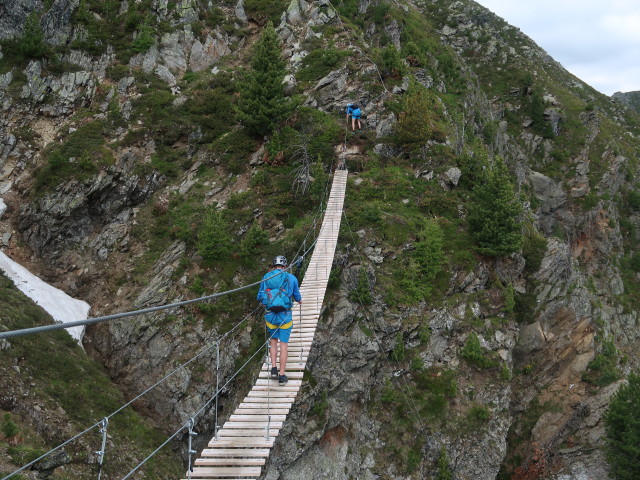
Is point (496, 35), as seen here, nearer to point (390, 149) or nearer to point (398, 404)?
point (390, 149)

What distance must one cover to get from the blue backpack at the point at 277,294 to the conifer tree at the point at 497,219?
417 inches

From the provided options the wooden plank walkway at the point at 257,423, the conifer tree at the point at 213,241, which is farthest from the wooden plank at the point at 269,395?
the conifer tree at the point at 213,241

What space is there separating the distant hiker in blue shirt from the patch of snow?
34.0 feet

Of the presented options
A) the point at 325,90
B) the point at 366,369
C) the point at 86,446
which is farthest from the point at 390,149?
the point at 86,446

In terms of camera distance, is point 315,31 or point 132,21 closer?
point 132,21

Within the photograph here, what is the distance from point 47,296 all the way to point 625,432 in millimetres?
21934

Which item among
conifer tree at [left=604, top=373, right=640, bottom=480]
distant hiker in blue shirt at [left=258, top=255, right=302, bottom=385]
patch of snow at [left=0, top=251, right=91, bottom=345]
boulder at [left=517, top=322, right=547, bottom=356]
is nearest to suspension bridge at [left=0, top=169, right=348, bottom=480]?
distant hiker in blue shirt at [left=258, top=255, right=302, bottom=385]

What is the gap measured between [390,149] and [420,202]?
3.99m

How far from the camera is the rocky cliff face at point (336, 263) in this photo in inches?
511

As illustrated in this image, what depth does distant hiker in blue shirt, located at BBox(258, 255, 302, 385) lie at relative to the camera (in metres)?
7.62

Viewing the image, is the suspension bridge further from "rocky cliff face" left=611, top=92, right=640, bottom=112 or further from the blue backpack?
"rocky cliff face" left=611, top=92, right=640, bottom=112

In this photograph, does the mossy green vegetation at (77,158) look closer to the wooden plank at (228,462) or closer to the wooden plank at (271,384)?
the wooden plank at (271,384)

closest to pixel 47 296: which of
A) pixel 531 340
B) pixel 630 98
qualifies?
pixel 531 340

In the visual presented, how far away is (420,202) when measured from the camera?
695 inches
